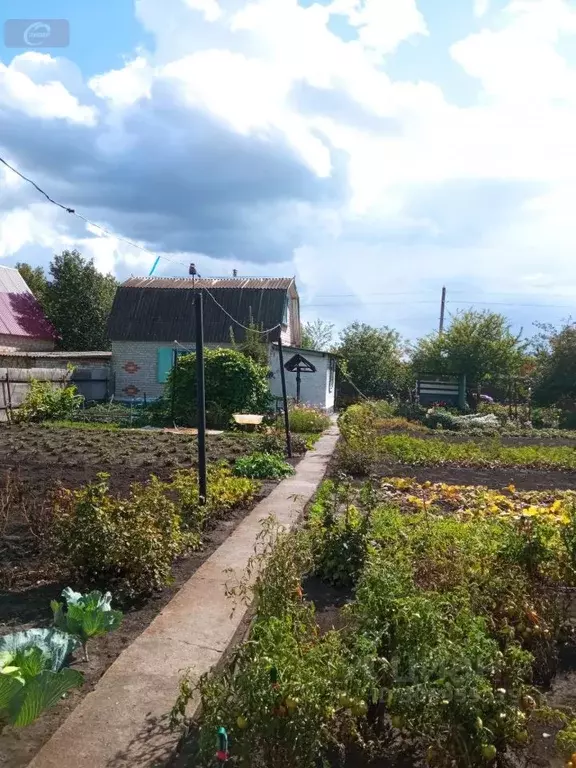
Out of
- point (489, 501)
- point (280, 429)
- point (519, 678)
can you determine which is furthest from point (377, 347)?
point (519, 678)

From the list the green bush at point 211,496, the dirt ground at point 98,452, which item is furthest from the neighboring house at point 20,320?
the green bush at point 211,496

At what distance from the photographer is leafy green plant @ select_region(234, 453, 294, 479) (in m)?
11.3

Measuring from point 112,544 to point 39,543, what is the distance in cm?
127

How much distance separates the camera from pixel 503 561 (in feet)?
15.3

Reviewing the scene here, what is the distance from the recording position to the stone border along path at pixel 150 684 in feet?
10.1

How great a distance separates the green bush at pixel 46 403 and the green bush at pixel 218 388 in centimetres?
298

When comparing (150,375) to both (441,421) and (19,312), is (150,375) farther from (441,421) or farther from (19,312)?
(441,421)

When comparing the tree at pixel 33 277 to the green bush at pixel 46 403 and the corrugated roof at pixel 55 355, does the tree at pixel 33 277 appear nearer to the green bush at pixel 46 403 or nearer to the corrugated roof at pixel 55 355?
the corrugated roof at pixel 55 355

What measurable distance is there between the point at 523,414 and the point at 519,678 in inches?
968

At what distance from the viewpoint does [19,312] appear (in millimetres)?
32156

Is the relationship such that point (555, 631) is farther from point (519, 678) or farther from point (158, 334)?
point (158, 334)

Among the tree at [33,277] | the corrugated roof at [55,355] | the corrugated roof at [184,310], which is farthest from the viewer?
the tree at [33,277]

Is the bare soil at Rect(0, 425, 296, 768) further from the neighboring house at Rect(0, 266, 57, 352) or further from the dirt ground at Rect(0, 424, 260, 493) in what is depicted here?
the neighboring house at Rect(0, 266, 57, 352)

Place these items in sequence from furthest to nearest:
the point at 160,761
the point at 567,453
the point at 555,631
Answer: the point at 567,453, the point at 555,631, the point at 160,761
